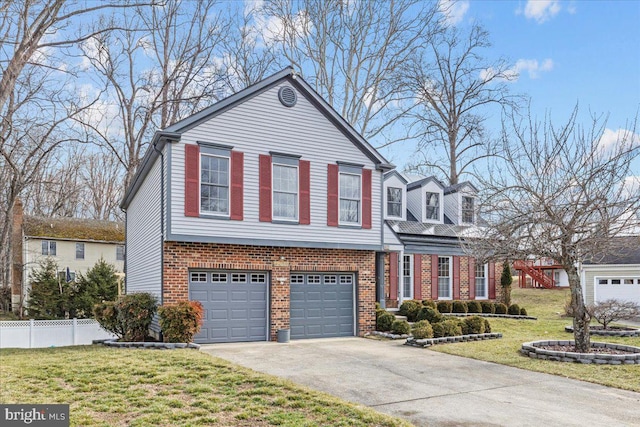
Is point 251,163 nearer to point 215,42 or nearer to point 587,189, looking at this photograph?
point 587,189

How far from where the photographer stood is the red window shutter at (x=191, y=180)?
14373 millimetres

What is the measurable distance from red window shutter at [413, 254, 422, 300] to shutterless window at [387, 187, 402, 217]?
235 centimetres

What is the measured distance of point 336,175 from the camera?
16.9 meters

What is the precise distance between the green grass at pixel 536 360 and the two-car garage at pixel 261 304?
152 inches

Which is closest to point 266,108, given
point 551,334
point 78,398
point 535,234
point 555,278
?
point 535,234

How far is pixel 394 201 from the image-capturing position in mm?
24641

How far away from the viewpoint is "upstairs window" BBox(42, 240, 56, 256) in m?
36.4

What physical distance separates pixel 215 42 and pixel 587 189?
23.2 meters

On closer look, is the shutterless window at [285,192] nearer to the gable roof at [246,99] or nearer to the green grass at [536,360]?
the gable roof at [246,99]

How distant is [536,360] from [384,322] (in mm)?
6027

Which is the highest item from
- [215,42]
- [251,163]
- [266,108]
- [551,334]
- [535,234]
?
[215,42]

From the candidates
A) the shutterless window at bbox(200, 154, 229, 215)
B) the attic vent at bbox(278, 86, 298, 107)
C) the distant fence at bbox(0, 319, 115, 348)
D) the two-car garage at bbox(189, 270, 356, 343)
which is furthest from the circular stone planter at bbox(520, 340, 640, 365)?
the distant fence at bbox(0, 319, 115, 348)

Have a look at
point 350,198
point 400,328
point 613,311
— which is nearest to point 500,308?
point 613,311

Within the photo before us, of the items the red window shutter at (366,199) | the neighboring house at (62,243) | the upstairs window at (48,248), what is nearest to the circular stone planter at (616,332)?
the red window shutter at (366,199)
